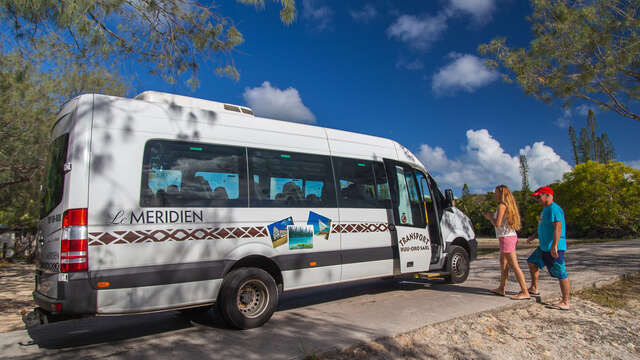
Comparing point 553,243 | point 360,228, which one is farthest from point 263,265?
point 553,243

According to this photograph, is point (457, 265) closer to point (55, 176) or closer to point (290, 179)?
point (290, 179)

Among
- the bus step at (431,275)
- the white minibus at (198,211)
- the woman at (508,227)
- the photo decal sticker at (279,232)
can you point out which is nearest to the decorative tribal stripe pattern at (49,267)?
the white minibus at (198,211)

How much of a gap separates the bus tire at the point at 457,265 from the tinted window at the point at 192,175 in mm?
4736

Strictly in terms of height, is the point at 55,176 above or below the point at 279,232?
above

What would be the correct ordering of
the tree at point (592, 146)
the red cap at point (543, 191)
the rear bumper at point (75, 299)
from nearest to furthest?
the rear bumper at point (75, 299), the red cap at point (543, 191), the tree at point (592, 146)

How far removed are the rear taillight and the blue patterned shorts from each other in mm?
6396

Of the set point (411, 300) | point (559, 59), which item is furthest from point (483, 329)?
point (559, 59)

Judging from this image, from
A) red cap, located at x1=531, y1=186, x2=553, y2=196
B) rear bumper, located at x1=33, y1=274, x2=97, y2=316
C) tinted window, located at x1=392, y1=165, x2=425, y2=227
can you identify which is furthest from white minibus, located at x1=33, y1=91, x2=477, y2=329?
red cap, located at x1=531, y1=186, x2=553, y2=196

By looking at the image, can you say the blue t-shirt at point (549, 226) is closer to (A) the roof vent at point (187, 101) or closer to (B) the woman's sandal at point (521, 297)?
(B) the woman's sandal at point (521, 297)

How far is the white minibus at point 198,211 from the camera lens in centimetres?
445

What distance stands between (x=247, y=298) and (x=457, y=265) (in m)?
4.82

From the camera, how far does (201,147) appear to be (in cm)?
→ 529

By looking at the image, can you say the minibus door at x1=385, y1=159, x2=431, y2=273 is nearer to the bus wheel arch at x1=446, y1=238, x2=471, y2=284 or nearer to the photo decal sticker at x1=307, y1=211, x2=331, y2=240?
the bus wheel arch at x1=446, y1=238, x2=471, y2=284

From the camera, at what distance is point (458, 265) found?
27.7 ft
